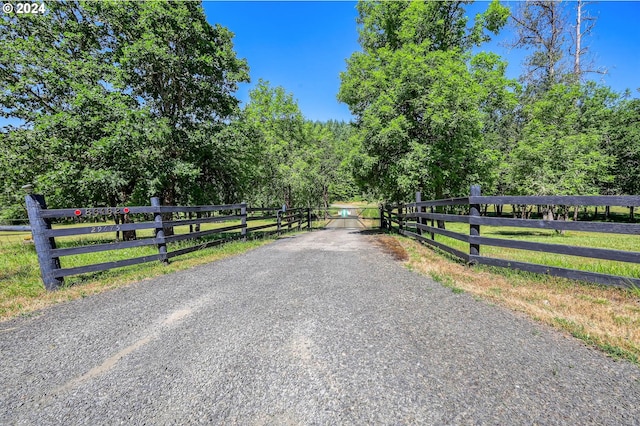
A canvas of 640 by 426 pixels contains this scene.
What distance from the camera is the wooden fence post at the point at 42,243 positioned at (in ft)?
15.8

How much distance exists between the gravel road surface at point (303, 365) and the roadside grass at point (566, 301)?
24 cm

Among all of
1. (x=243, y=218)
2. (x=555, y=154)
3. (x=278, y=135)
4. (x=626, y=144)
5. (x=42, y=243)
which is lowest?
(x=243, y=218)

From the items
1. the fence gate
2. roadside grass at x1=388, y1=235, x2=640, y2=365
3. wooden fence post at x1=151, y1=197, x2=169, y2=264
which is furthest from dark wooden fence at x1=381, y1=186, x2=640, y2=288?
the fence gate

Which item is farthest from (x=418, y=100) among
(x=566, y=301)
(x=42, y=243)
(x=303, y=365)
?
(x=42, y=243)

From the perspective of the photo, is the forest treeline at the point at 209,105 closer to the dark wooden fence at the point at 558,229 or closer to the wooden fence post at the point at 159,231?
the wooden fence post at the point at 159,231

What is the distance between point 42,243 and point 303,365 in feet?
17.9

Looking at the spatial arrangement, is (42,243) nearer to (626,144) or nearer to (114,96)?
(114,96)

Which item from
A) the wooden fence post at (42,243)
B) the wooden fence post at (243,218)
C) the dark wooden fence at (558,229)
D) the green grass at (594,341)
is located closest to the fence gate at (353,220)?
the wooden fence post at (243,218)

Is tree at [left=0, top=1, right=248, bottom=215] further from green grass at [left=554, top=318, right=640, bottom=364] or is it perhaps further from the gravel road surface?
green grass at [left=554, top=318, right=640, bottom=364]

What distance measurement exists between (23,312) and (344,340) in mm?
4607

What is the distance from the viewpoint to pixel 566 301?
11.9 ft

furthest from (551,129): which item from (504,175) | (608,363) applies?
(608,363)

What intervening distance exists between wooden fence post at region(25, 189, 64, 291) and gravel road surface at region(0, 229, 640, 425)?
1224 mm

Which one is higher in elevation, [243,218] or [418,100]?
[418,100]
